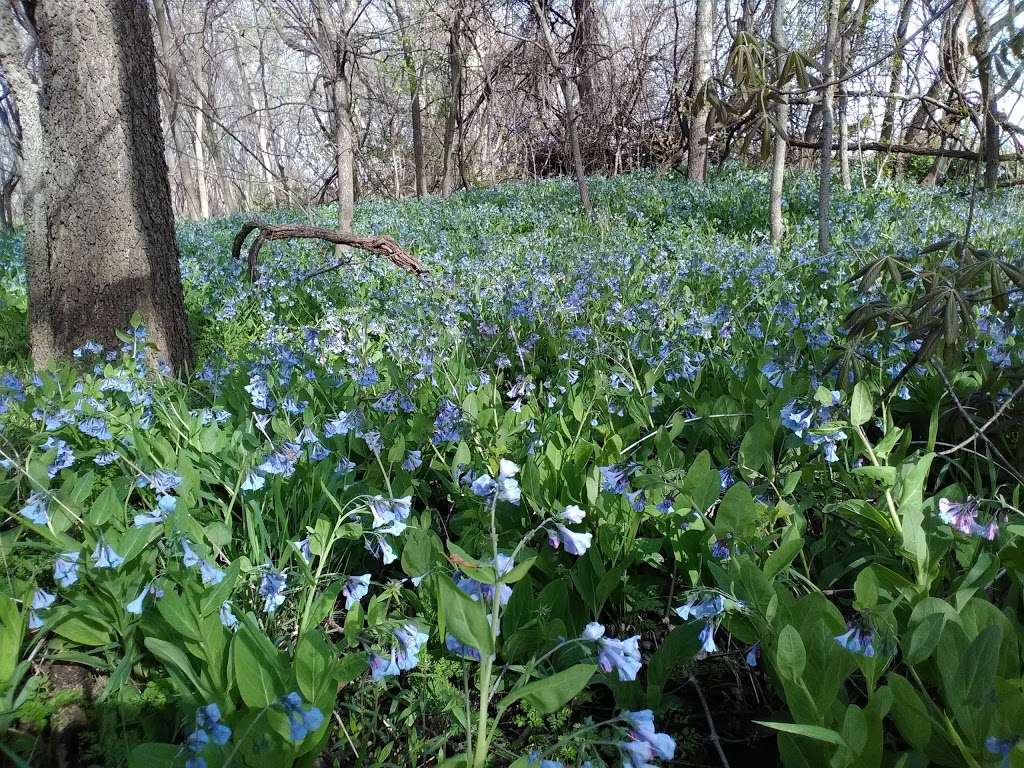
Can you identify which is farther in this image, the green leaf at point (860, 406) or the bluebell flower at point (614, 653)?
the green leaf at point (860, 406)

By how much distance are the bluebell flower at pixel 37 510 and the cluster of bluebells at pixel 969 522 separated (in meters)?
1.74

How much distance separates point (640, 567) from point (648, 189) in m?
7.59

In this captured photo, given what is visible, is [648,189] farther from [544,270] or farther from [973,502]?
[973,502]

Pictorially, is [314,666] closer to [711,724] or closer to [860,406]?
[711,724]

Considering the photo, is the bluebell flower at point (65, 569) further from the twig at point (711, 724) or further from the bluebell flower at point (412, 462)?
the twig at point (711, 724)

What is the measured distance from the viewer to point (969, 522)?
116cm

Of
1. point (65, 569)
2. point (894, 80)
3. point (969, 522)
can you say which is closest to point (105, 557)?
point (65, 569)

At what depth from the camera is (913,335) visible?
144 cm

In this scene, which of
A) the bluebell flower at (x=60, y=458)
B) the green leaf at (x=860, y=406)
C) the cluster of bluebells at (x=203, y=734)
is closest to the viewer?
the cluster of bluebells at (x=203, y=734)

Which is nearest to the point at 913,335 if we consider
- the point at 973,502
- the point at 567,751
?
the point at 973,502

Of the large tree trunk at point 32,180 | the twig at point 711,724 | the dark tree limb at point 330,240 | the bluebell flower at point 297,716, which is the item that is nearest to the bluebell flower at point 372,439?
the bluebell flower at point 297,716

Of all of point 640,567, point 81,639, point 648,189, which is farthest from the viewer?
point 648,189

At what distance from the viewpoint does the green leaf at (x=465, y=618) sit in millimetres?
905

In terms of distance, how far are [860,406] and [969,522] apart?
367 mm
